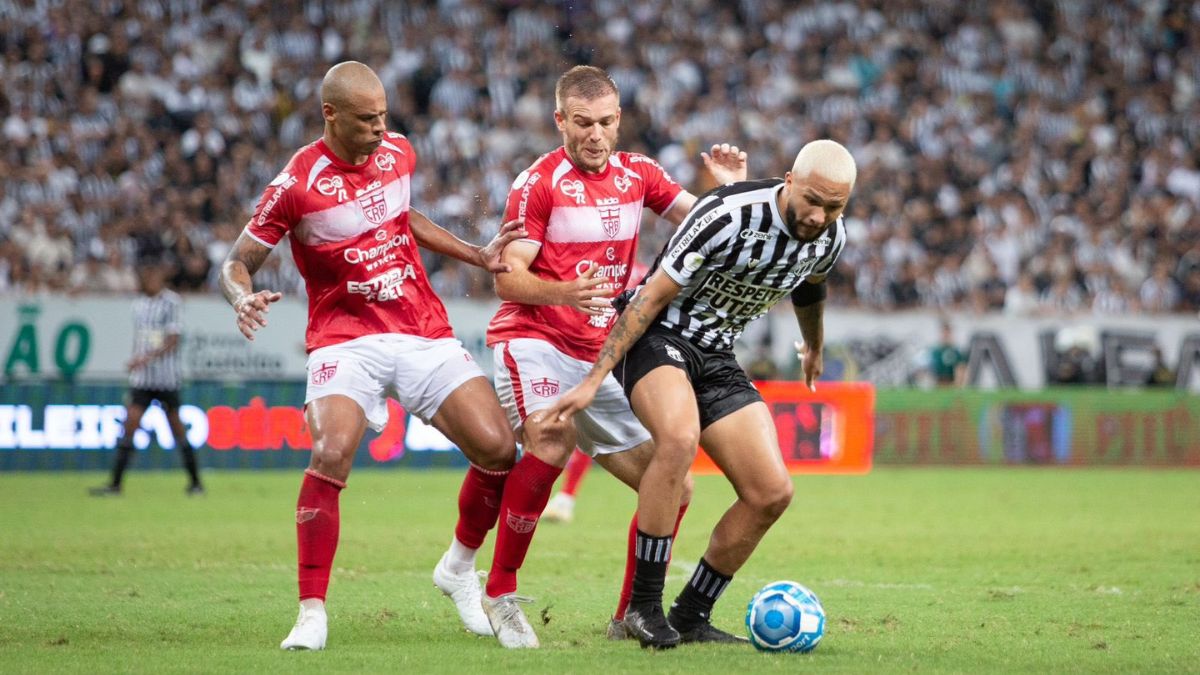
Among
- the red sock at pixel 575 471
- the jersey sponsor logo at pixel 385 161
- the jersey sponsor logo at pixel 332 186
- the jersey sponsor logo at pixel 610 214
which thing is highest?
the jersey sponsor logo at pixel 385 161

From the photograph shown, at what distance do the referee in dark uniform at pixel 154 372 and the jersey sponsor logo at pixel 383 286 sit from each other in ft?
29.1

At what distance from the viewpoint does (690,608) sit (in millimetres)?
6590

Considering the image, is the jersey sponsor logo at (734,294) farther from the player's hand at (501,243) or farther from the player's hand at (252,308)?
the player's hand at (252,308)

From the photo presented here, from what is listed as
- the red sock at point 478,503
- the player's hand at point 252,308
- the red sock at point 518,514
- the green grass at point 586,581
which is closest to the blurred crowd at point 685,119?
the green grass at point 586,581

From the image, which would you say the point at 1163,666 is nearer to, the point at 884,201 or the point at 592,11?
the point at 884,201

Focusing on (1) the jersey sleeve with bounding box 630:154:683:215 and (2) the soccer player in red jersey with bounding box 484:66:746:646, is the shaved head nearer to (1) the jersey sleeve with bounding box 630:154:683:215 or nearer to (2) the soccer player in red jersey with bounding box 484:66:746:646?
(2) the soccer player in red jersey with bounding box 484:66:746:646

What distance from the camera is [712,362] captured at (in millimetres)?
6707

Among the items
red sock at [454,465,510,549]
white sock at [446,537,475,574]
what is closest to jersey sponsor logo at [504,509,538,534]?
red sock at [454,465,510,549]

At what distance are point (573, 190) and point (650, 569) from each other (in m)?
1.83

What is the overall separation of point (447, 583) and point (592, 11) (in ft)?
65.1

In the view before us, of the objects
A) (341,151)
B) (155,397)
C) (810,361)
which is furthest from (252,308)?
(155,397)

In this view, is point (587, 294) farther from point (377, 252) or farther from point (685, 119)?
point (685, 119)

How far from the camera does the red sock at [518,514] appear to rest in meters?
6.77

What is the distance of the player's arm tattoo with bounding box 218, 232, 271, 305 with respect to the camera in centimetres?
651
